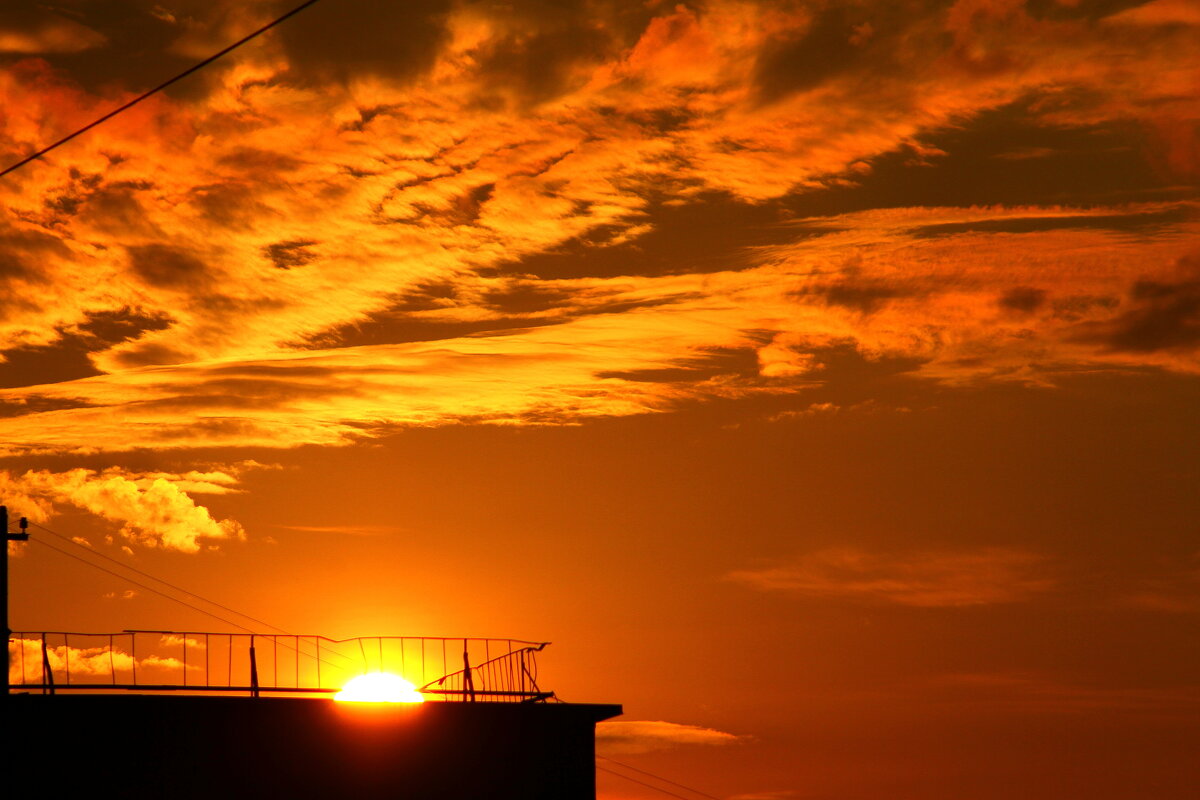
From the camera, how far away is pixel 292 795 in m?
25.2

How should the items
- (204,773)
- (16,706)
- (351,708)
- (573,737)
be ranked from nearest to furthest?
1. (16,706)
2. (204,773)
3. (351,708)
4. (573,737)

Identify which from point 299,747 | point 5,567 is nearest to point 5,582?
point 5,567

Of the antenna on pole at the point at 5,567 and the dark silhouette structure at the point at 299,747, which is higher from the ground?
the antenna on pole at the point at 5,567

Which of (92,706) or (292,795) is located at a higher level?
(92,706)

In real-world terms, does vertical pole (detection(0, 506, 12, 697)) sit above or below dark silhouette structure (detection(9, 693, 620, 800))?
above

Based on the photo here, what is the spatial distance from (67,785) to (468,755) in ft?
25.7

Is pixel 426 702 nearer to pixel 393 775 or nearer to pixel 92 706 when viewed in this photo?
pixel 393 775

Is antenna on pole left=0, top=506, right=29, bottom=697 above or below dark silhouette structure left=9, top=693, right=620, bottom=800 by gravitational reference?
above

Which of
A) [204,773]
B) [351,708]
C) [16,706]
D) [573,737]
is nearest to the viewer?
[16,706]

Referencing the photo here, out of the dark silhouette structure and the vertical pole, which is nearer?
the dark silhouette structure

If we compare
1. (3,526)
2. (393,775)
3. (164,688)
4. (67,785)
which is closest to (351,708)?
(393,775)

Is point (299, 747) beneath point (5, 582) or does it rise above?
beneath

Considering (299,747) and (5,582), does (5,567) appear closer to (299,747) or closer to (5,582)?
(5,582)

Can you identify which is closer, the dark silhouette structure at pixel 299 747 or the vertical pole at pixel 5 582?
the dark silhouette structure at pixel 299 747
